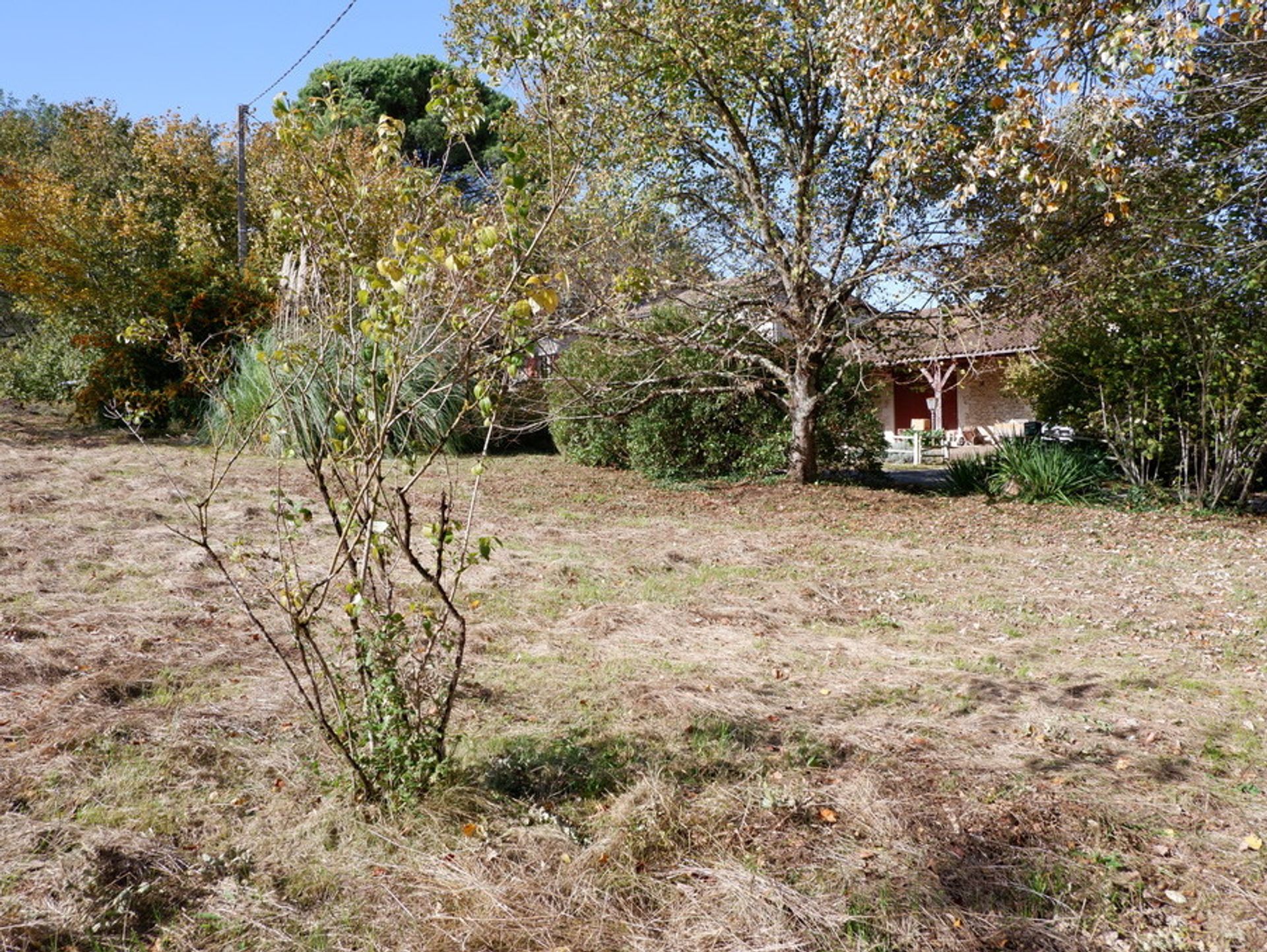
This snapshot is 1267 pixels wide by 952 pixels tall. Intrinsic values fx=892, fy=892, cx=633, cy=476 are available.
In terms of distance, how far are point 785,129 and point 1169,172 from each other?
11.9 ft

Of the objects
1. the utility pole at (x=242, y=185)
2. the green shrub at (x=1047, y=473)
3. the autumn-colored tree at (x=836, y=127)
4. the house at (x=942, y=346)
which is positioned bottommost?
the green shrub at (x=1047, y=473)

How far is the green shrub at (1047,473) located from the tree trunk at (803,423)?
2.12 m

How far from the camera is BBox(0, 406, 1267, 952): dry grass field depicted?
7.45ft

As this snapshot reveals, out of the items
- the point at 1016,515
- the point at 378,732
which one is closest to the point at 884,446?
the point at 1016,515

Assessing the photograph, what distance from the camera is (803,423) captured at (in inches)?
394

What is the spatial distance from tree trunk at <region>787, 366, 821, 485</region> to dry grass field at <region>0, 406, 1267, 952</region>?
4.18 meters

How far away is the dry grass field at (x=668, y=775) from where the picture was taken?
227 cm

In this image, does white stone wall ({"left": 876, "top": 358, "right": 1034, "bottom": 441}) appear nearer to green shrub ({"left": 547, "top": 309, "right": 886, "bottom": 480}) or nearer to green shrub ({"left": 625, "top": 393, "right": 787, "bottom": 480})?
green shrub ({"left": 547, "top": 309, "right": 886, "bottom": 480})

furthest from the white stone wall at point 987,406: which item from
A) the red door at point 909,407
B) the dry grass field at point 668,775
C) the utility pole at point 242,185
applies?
the dry grass field at point 668,775

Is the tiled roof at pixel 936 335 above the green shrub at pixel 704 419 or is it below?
above

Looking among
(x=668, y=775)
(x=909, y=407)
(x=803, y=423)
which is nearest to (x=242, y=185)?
(x=803, y=423)

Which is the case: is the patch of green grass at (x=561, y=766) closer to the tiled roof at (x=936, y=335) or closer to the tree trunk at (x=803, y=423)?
the tiled roof at (x=936, y=335)

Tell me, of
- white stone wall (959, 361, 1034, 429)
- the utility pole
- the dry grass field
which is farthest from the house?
the utility pole

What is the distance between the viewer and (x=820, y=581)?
19.8ft
